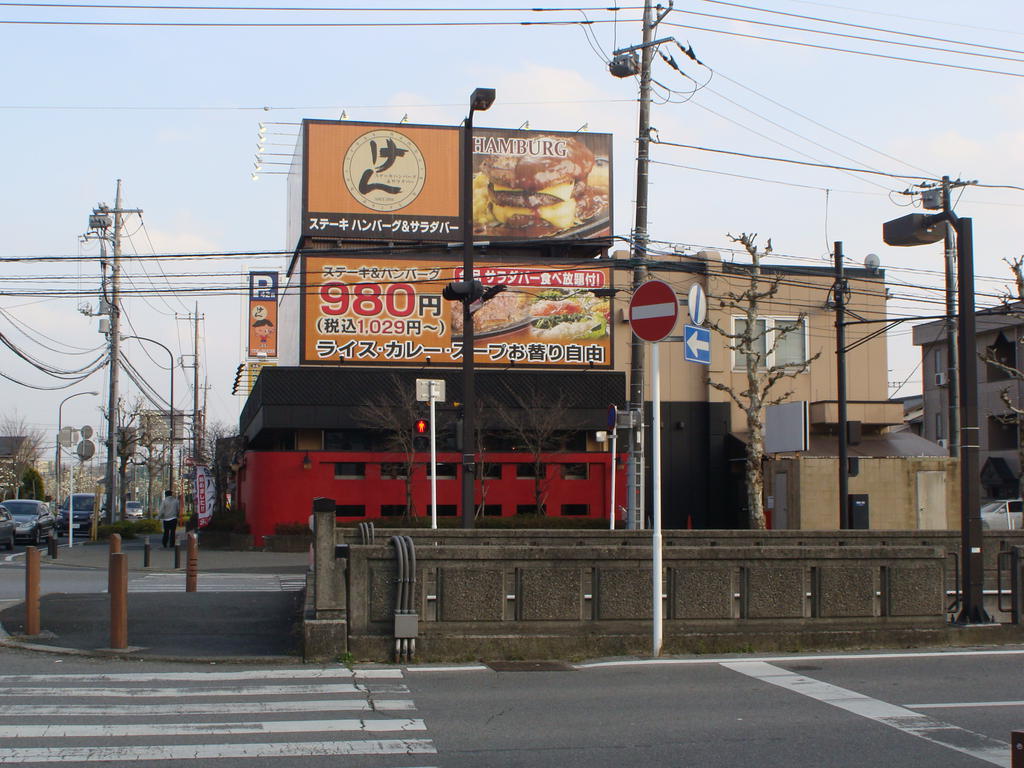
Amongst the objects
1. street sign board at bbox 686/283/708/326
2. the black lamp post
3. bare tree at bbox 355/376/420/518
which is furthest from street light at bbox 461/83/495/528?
bare tree at bbox 355/376/420/518

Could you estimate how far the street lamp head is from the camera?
2047cm

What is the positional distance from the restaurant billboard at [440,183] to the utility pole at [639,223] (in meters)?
10.8

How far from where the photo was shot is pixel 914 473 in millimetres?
33406

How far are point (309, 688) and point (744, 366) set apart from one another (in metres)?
30.4

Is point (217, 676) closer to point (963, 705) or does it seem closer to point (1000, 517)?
point (963, 705)

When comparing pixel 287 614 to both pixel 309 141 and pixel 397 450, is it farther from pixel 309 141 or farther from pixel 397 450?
pixel 309 141

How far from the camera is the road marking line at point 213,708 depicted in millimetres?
8742

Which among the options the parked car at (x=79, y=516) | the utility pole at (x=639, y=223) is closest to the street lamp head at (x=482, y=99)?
the utility pole at (x=639, y=223)

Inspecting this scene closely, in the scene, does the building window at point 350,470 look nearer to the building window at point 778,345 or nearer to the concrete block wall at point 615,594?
the building window at point 778,345

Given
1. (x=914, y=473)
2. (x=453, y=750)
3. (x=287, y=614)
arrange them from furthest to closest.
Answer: (x=914, y=473) < (x=287, y=614) < (x=453, y=750)

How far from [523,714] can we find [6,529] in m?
32.6

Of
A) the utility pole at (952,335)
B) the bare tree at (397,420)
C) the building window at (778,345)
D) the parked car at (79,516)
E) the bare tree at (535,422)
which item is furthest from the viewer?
the parked car at (79,516)

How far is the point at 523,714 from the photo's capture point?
872 cm

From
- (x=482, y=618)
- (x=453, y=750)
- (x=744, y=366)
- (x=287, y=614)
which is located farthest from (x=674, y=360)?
(x=453, y=750)
